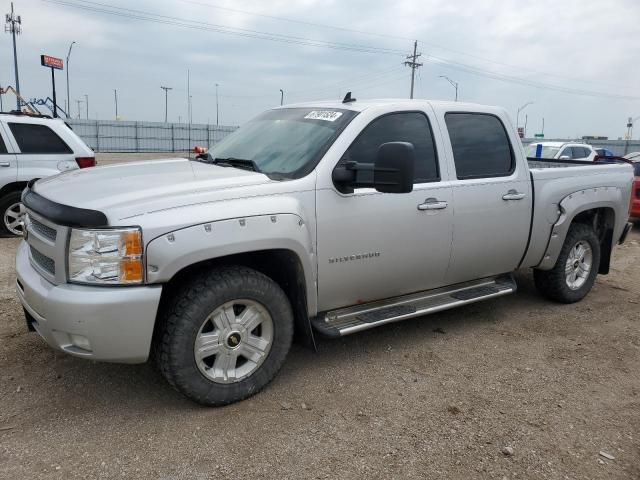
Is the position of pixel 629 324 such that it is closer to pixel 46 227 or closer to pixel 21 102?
pixel 46 227

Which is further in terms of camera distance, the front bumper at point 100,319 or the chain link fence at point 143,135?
the chain link fence at point 143,135

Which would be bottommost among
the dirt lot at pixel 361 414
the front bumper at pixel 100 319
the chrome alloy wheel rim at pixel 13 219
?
the dirt lot at pixel 361 414

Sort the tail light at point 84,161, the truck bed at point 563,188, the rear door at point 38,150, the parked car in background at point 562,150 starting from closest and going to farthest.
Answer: the truck bed at point 563,188, the rear door at point 38,150, the tail light at point 84,161, the parked car in background at point 562,150

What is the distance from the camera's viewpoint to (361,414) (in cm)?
324

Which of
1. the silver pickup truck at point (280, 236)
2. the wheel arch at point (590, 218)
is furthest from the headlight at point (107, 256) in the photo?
the wheel arch at point (590, 218)

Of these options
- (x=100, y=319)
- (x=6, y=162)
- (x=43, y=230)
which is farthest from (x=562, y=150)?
(x=100, y=319)

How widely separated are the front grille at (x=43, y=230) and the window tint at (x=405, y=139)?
1897 millimetres

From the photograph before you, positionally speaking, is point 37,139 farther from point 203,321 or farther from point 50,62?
point 50,62

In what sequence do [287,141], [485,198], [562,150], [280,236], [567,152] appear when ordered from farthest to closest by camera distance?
[567,152], [562,150], [485,198], [287,141], [280,236]

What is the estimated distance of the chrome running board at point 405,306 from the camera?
144 inches

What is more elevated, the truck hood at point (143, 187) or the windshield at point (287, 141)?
the windshield at point (287, 141)

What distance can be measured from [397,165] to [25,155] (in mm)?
6667

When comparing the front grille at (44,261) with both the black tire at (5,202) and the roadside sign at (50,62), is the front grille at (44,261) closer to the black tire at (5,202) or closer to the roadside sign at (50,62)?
the black tire at (5,202)

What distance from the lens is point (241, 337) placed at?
324cm
